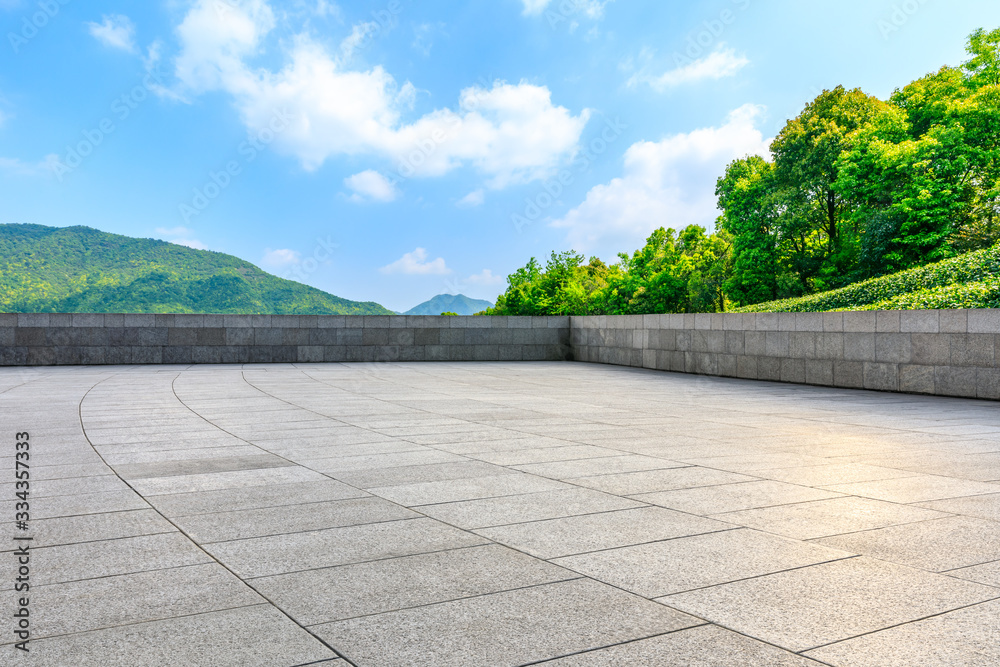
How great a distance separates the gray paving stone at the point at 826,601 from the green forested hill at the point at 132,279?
3085 inches

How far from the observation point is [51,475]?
5582mm

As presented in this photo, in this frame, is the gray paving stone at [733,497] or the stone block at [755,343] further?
the stone block at [755,343]

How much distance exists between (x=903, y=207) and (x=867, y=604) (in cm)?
3165

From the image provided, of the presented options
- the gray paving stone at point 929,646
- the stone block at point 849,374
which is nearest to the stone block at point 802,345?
the stone block at point 849,374

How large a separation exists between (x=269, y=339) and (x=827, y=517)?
18154 millimetres

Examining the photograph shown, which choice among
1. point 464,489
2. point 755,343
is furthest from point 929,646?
point 755,343

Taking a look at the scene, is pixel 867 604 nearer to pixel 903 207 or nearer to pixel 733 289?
pixel 903 207

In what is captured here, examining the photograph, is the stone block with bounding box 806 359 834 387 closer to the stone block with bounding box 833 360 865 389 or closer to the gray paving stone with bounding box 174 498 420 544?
the stone block with bounding box 833 360 865 389

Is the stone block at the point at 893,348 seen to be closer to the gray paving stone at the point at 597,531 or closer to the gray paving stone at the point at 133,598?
the gray paving stone at the point at 597,531

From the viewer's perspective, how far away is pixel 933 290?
16312 mm

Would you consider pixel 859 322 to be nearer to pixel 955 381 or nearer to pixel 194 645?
pixel 955 381

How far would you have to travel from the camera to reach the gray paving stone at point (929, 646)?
8.25 feet

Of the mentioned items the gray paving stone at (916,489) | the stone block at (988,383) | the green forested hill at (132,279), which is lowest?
the gray paving stone at (916,489)

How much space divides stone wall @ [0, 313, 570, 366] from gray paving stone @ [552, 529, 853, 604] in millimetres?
18009
